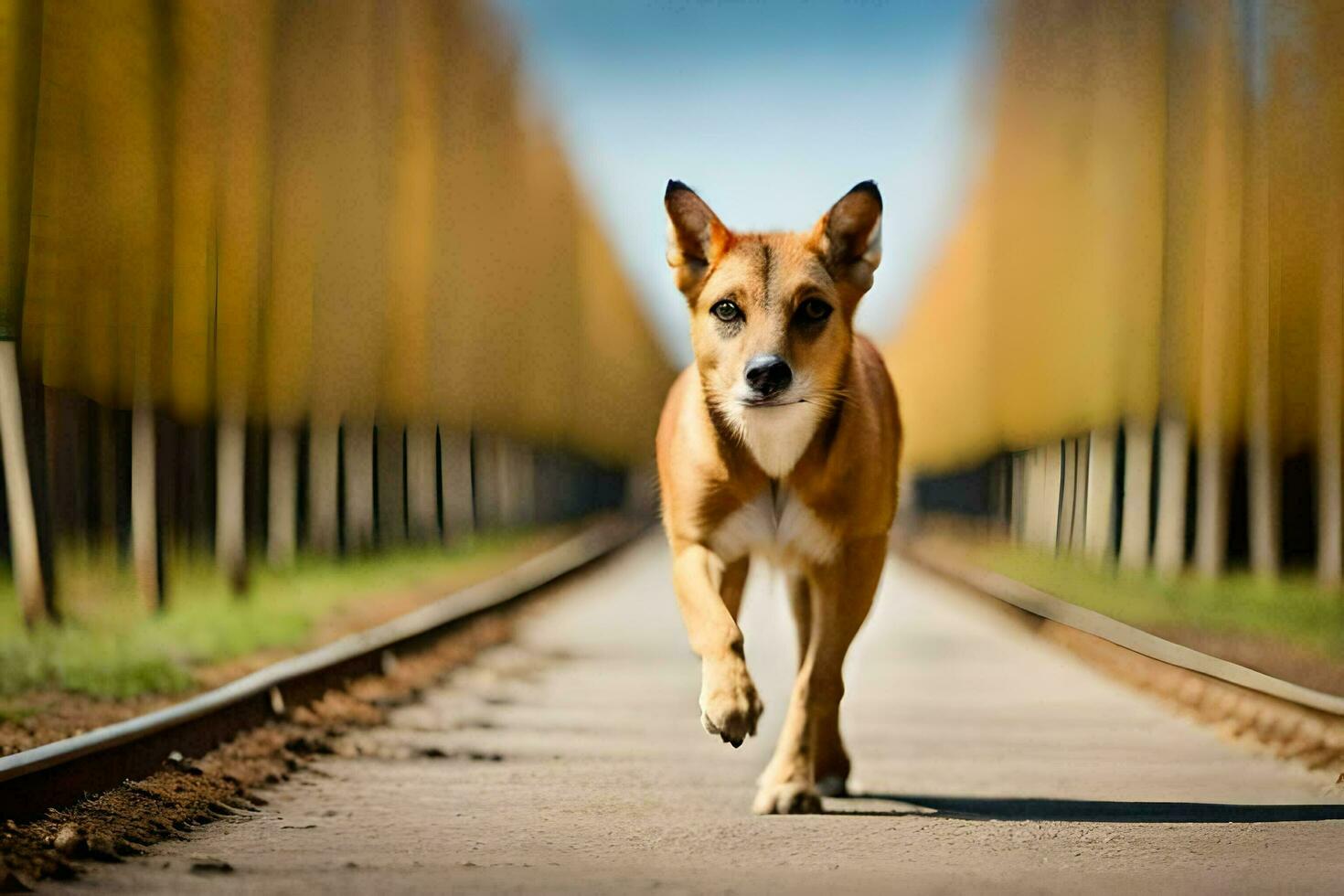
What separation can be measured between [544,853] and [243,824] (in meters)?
1.12

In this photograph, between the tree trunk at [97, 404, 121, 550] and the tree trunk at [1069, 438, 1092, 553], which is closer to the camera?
the tree trunk at [97, 404, 121, 550]

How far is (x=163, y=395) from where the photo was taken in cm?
Answer: 1595

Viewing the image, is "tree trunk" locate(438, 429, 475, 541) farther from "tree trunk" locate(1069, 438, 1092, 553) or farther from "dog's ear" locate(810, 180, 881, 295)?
"dog's ear" locate(810, 180, 881, 295)

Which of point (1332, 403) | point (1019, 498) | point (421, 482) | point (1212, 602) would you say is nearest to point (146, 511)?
point (1212, 602)

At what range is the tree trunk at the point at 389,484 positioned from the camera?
3058 cm

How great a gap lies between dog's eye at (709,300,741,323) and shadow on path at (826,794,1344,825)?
168 centimetres

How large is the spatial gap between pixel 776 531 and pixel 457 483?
1169 inches

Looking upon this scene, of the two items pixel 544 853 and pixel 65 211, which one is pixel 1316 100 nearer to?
pixel 65 211

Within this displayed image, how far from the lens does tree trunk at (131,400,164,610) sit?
1429 centimetres

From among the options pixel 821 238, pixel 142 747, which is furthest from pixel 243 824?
pixel 821 238

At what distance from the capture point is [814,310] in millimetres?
6133

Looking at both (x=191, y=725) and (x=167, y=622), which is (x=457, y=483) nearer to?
(x=167, y=622)

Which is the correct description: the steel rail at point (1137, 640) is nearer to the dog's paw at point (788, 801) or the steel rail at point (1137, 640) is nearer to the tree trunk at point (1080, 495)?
the dog's paw at point (788, 801)

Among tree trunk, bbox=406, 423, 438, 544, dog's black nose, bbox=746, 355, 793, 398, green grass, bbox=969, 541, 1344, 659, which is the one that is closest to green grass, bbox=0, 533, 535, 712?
dog's black nose, bbox=746, 355, 793, 398
